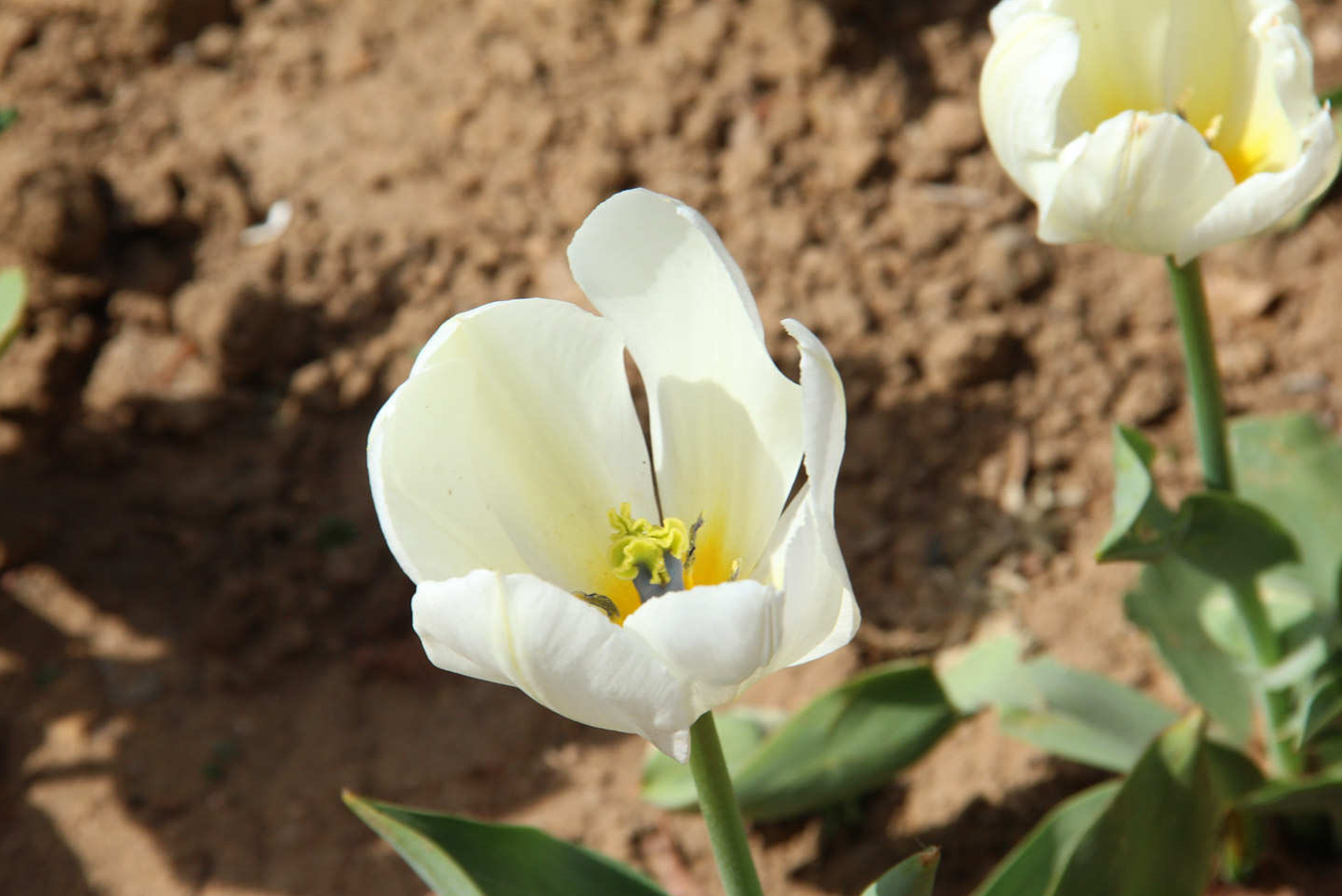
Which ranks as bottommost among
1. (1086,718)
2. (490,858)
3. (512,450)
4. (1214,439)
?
(1086,718)

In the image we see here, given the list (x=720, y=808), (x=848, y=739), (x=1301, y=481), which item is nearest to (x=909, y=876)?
(x=720, y=808)

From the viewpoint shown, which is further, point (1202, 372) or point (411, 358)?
point (411, 358)

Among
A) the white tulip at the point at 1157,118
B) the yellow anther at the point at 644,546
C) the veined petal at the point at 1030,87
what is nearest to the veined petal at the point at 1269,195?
the white tulip at the point at 1157,118

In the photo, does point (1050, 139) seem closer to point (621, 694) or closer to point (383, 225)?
point (621, 694)


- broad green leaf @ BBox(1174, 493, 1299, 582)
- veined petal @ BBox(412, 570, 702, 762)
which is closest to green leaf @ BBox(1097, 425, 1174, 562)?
broad green leaf @ BBox(1174, 493, 1299, 582)

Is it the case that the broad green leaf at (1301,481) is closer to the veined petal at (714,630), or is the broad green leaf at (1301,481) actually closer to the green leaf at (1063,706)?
the green leaf at (1063,706)

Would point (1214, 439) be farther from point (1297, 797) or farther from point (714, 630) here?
point (714, 630)
